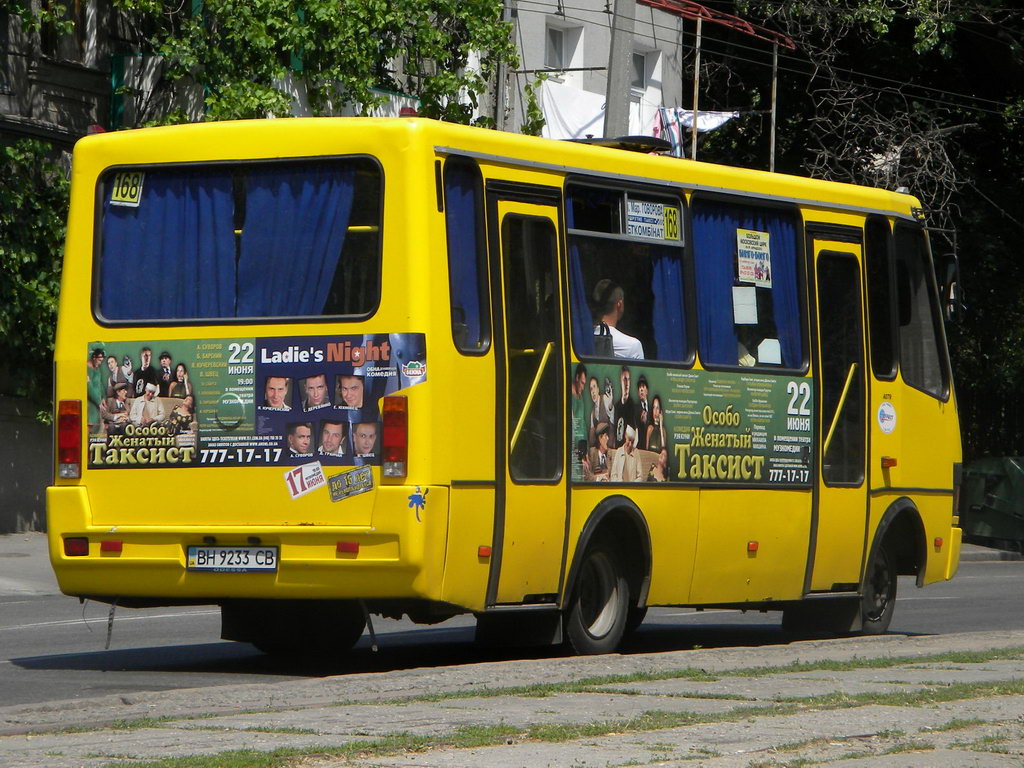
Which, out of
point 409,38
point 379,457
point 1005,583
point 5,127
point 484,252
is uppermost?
point 409,38

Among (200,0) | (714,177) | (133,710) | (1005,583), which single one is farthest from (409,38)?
(133,710)

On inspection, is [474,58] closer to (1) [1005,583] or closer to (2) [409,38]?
(2) [409,38]

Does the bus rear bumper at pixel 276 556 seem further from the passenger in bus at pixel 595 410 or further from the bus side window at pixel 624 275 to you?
the bus side window at pixel 624 275

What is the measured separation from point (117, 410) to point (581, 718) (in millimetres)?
3750

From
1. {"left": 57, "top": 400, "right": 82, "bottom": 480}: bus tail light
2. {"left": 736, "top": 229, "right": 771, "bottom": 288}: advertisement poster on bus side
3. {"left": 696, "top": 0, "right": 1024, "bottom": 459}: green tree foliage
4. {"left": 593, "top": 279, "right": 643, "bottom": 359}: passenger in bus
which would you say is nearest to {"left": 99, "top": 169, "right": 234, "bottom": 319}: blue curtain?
{"left": 57, "top": 400, "right": 82, "bottom": 480}: bus tail light

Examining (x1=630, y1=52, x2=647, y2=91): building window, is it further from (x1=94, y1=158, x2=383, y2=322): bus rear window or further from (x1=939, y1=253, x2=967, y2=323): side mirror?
(x1=94, y1=158, x2=383, y2=322): bus rear window

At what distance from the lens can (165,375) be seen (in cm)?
1020

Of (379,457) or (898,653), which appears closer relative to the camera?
(379,457)

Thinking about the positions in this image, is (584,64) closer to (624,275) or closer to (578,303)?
(624,275)

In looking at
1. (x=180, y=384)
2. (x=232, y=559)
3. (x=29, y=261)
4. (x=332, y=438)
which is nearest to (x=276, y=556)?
(x=232, y=559)

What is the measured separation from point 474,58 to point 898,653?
2025cm

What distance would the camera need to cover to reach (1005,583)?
69.9ft

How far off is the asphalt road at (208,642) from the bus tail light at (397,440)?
1.45m

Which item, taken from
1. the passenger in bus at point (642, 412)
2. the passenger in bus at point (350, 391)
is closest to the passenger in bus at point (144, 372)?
the passenger in bus at point (350, 391)
